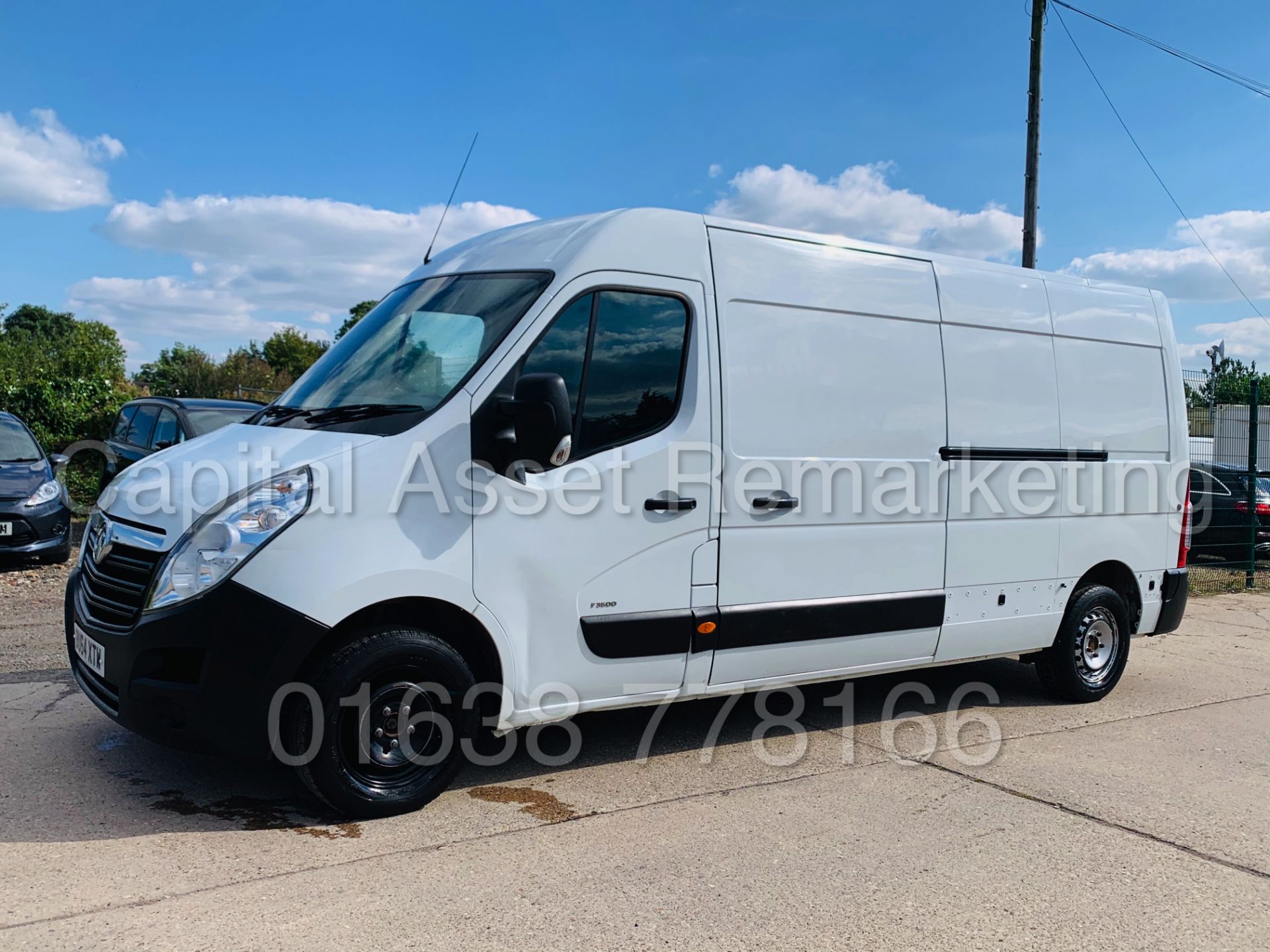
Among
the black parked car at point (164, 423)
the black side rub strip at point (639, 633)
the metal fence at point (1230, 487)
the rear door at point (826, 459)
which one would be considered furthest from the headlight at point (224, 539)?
the metal fence at point (1230, 487)

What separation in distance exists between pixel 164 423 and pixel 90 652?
835 cm

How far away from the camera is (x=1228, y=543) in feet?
→ 44.0

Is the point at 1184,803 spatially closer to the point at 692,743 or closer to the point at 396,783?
the point at 692,743

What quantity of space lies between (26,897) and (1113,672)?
20.1 feet

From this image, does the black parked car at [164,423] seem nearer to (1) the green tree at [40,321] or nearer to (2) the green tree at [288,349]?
(2) the green tree at [288,349]

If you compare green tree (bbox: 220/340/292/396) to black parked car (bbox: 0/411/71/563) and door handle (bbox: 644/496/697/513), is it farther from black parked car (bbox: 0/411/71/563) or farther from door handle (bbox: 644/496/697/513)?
door handle (bbox: 644/496/697/513)

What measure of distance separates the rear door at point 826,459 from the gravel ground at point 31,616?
4.41 metres

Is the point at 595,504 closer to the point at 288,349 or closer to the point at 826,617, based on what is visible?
the point at 826,617

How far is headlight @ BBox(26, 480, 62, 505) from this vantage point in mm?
10617

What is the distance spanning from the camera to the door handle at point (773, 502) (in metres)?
5.07

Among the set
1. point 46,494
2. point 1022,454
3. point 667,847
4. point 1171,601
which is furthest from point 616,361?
point 46,494

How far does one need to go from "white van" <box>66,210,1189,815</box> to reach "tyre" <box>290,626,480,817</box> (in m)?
0.01

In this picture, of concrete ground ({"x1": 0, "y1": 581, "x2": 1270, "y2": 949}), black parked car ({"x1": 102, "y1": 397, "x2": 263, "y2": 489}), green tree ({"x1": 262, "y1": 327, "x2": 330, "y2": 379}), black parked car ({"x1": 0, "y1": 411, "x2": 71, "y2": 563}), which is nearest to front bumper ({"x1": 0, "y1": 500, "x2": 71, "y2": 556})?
black parked car ({"x1": 0, "y1": 411, "x2": 71, "y2": 563})

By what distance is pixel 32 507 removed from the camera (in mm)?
10555
